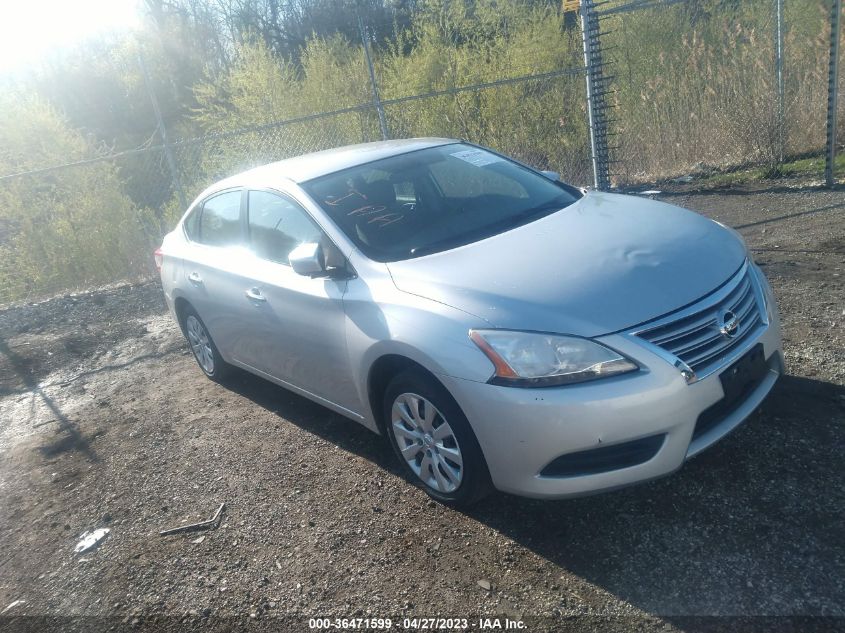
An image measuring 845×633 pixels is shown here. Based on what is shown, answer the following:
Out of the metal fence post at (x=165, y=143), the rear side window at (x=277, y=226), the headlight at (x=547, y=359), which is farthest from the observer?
the metal fence post at (x=165, y=143)

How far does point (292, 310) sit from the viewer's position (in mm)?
3963

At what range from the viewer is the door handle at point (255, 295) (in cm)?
423

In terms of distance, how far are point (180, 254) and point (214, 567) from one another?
2.83 m

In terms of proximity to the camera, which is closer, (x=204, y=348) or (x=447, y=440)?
(x=447, y=440)

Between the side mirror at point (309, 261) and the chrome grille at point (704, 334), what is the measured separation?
166cm

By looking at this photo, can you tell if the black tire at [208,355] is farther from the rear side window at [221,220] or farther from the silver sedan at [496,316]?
the silver sedan at [496,316]

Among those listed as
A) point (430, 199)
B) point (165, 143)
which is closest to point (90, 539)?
point (430, 199)

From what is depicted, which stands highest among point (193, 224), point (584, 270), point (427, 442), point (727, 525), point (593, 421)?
point (193, 224)

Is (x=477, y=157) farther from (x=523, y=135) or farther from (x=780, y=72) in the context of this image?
(x=523, y=135)

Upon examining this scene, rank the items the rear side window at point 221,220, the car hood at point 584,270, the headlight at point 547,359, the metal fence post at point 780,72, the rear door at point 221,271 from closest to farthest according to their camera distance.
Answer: the headlight at point 547,359 < the car hood at point 584,270 < the rear door at point 221,271 < the rear side window at point 221,220 < the metal fence post at point 780,72

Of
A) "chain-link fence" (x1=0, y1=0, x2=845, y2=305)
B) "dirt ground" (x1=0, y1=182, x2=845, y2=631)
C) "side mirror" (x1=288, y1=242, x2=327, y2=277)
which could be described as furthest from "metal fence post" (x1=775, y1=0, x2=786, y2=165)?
"side mirror" (x1=288, y1=242, x2=327, y2=277)

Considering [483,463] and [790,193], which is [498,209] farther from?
[790,193]

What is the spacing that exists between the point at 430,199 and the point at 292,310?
3.45 ft

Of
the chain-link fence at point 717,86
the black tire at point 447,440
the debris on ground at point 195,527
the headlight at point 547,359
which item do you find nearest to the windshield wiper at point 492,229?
the black tire at point 447,440
